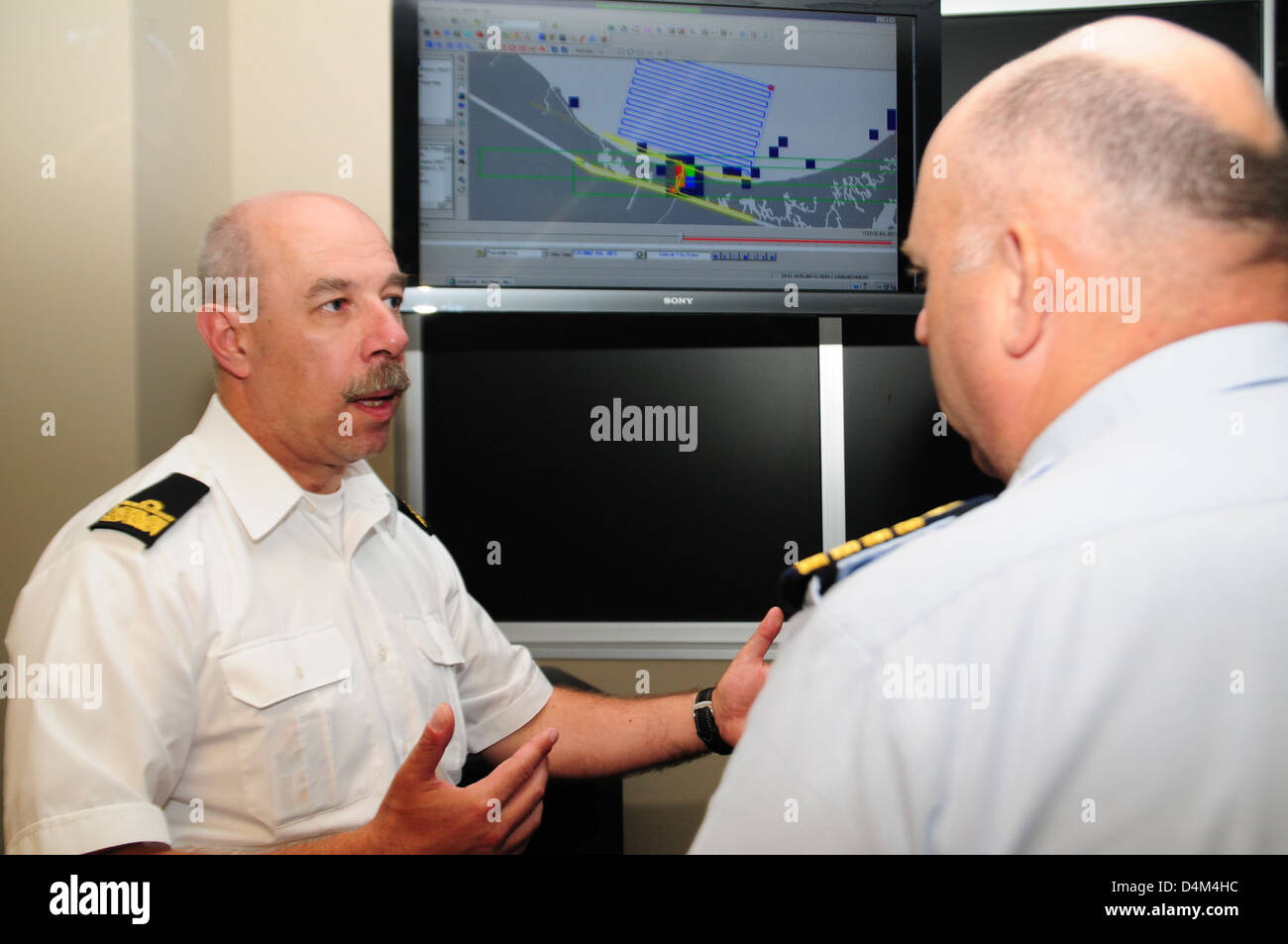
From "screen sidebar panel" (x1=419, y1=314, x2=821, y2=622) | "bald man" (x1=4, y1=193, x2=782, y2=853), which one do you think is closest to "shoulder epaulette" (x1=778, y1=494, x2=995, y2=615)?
"bald man" (x1=4, y1=193, x2=782, y2=853)

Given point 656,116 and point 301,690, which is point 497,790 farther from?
point 656,116

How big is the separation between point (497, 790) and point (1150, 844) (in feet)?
2.59

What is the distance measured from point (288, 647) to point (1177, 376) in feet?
3.72

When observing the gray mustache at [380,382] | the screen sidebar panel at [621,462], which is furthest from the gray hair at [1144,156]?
the screen sidebar panel at [621,462]

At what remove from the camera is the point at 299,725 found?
1198 mm

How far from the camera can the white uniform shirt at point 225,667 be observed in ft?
3.31

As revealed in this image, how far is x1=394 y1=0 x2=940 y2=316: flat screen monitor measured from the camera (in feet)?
6.06

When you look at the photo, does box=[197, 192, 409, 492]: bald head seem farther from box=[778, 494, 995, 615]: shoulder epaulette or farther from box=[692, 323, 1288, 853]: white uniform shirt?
box=[692, 323, 1288, 853]: white uniform shirt

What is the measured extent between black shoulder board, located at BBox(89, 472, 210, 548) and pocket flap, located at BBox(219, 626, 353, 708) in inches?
7.9

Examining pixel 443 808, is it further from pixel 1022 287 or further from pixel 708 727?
pixel 1022 287

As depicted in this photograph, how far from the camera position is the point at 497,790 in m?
1.11

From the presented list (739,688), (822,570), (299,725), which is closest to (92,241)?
(299,725)
